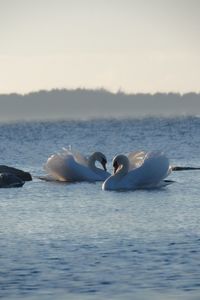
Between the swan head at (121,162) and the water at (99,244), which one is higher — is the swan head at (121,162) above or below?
above

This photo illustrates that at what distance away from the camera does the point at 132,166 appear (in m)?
42.4

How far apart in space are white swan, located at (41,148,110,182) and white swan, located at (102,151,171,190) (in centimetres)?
204

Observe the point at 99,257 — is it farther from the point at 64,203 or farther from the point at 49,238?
the point at 64,203

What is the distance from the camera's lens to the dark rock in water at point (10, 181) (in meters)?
38.6

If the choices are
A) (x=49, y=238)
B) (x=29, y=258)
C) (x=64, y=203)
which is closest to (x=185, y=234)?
(x=49, y=238)

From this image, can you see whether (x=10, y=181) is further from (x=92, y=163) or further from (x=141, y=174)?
(x=92, y=163)

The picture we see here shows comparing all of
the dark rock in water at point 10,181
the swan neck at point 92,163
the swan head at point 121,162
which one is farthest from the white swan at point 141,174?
the swan neck at point 92,163

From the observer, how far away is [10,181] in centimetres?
3897

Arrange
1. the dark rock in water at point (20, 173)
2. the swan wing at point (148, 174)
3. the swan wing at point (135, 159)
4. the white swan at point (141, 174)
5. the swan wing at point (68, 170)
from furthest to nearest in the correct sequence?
the swan wing at point (135, 159), the swan wing at point (68, 170), the dark rock in water at point (20, 173), the swan wing at point (148, 174), the white swan at point (141, 174)

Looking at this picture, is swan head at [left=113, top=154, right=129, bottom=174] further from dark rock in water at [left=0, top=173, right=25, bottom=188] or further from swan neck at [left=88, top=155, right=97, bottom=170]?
dark rock in water at [left=0, top=173, right=25, bottom=188]

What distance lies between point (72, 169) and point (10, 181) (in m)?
4.17

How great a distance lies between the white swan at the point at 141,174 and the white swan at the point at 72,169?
2.04m

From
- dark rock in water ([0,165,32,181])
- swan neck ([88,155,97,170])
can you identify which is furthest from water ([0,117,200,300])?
swan neck ([88,155,97,170])

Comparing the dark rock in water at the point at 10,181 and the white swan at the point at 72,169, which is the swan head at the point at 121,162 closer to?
the white swan at the point at 72,169
